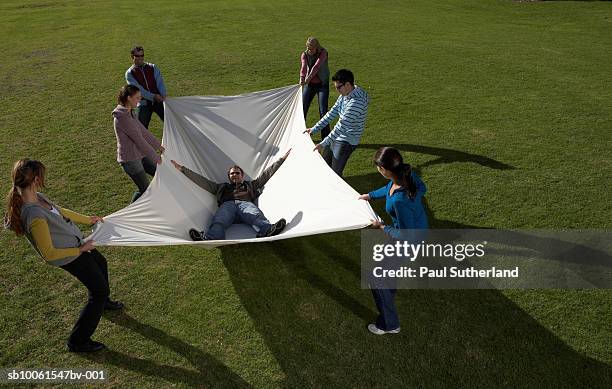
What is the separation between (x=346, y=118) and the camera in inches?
231

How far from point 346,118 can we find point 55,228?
3.60 m

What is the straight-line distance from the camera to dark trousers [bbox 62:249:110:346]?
389 centimetres

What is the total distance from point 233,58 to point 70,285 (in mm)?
9853

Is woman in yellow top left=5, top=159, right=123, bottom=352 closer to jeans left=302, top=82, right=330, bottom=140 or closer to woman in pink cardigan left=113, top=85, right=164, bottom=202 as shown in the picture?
woman in pink cardigan left=113, top=85, right=164, bottom=202

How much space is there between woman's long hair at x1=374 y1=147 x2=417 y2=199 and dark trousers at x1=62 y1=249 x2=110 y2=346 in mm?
2664

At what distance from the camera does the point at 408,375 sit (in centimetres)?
402

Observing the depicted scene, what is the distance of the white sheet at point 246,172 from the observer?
431 centimetres

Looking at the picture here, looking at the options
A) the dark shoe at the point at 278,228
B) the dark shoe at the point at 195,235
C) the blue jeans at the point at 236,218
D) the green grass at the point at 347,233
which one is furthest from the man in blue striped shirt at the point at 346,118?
the dark shoe at the point at 195,235

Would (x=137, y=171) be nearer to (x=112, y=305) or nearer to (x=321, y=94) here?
(x=112, y=305)

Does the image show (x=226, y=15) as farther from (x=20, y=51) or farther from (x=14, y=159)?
(x=14, y=159)

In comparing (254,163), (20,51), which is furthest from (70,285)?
(20,51)

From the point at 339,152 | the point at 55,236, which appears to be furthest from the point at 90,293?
the point at 339,152

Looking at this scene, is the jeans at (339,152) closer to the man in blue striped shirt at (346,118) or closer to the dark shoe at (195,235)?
the man in blue striped shirt at (346,118)

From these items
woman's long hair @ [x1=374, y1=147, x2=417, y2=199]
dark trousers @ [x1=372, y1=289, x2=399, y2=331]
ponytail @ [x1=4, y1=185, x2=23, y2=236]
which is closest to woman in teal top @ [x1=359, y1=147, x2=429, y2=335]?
woman's long hair @ [x1=374, y1=147, x2=417, y2=199]
